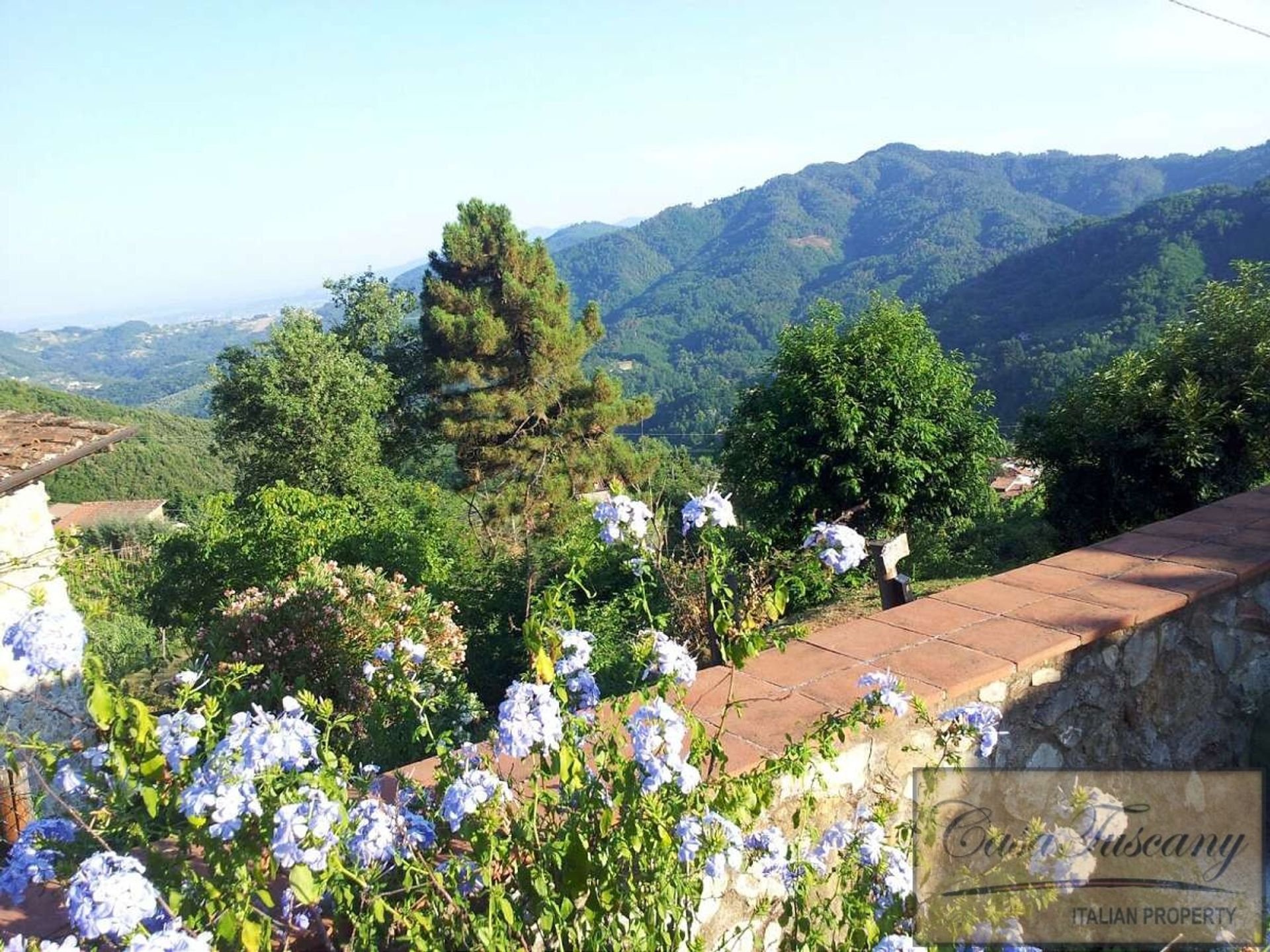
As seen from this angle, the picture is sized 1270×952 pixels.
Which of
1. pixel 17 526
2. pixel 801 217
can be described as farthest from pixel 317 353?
pixel 801 217

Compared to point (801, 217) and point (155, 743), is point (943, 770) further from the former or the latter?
point (801, 217)

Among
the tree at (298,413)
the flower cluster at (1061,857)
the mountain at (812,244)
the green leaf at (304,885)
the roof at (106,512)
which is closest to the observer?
the green leaf at (304,885)

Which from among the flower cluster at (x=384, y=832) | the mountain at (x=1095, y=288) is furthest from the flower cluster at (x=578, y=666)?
the mountain at (x=1095, y=288)

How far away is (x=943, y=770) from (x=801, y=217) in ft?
548

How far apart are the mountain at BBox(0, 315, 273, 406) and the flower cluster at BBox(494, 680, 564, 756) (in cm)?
11198

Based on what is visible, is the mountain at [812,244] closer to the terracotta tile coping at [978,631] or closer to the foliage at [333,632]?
the foliage at [333,632]

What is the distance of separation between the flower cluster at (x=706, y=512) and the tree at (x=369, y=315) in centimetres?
1760

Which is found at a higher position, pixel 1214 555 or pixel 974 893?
pixel 1214 555

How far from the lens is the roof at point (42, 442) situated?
534cm

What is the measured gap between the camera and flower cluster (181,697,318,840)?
4.16 feet

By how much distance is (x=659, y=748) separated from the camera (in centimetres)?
151

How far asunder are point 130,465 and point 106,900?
4503 cm

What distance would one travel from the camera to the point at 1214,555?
2881 mm

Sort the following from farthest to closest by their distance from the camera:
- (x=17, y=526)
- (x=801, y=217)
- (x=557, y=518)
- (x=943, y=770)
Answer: (x=801, y=217) → (x=557, y=518) → (x=17, y=526) → (x=943, y=770)
